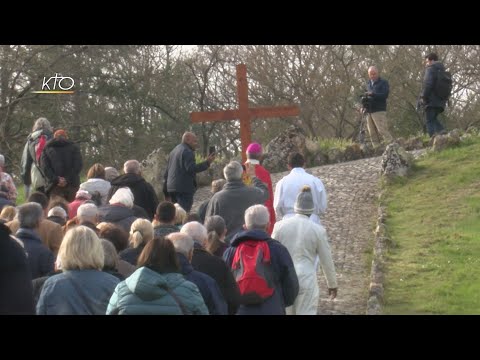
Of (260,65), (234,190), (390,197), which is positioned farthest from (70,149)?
(260,65)

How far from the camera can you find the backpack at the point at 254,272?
31.9ft

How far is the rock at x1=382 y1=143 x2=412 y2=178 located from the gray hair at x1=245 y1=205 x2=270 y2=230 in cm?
956

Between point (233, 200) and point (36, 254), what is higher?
point (233, 200)

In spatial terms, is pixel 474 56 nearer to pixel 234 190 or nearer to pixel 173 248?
pixel 234 190

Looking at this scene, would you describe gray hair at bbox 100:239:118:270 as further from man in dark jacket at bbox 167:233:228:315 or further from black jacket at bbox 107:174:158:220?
black jacket at bbox 107:174:158:220

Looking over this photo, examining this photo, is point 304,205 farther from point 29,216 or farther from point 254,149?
point 254,149

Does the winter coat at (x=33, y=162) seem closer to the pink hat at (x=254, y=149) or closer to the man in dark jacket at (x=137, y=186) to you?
the man in dark jacket at (x=137, y=186)

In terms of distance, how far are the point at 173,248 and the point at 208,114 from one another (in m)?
9.26

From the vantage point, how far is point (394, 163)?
19.4 meters

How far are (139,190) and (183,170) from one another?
62.8 inches

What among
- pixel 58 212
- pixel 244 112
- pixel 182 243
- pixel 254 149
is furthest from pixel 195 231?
pixel 244 112

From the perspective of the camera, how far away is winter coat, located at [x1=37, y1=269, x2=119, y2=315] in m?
8.31

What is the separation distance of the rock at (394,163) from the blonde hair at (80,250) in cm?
1141

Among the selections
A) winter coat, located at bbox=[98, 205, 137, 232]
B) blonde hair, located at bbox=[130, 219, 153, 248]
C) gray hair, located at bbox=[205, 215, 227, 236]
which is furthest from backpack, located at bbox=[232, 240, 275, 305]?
winter coat, located at bbox=[98, 205, 137, 232]
